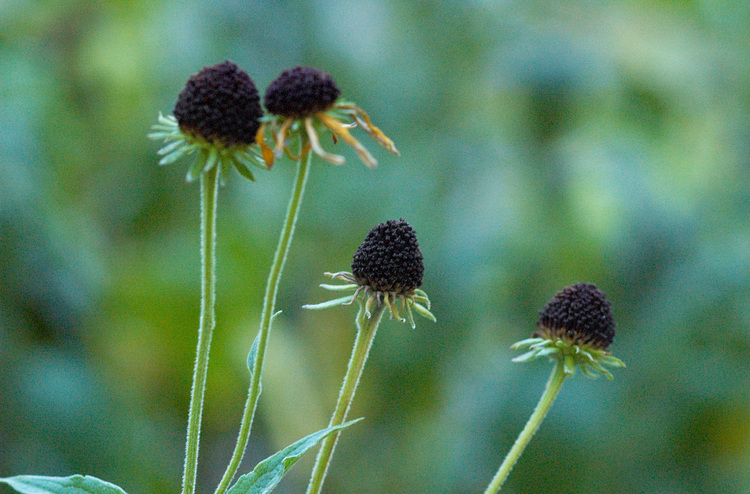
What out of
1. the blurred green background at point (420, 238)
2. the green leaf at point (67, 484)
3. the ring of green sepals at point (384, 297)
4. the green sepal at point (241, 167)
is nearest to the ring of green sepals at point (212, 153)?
the green sepal at point (241, 167)

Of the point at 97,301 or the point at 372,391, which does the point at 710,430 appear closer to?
the point at 372,391

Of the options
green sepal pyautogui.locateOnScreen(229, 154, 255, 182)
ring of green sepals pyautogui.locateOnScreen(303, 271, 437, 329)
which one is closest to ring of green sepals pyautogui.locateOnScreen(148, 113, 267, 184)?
green sepal pyautogui.locateOnScreen(229, 154, 255, 182)

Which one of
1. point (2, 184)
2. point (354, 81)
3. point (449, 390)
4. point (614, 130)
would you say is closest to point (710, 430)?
point (449, 390)

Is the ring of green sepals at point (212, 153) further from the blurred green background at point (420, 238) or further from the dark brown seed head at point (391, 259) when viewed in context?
the blurred green background at point (420, 238)

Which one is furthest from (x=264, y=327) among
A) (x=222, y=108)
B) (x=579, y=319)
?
(x=579, y=319)

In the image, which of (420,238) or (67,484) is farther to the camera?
(420,238)

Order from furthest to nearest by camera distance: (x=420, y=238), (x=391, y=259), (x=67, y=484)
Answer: (x=420, y=238) → (x=391, y=259) → (x=67, y=484)

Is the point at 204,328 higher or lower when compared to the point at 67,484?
higher

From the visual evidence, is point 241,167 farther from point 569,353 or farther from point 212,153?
point 569,353
